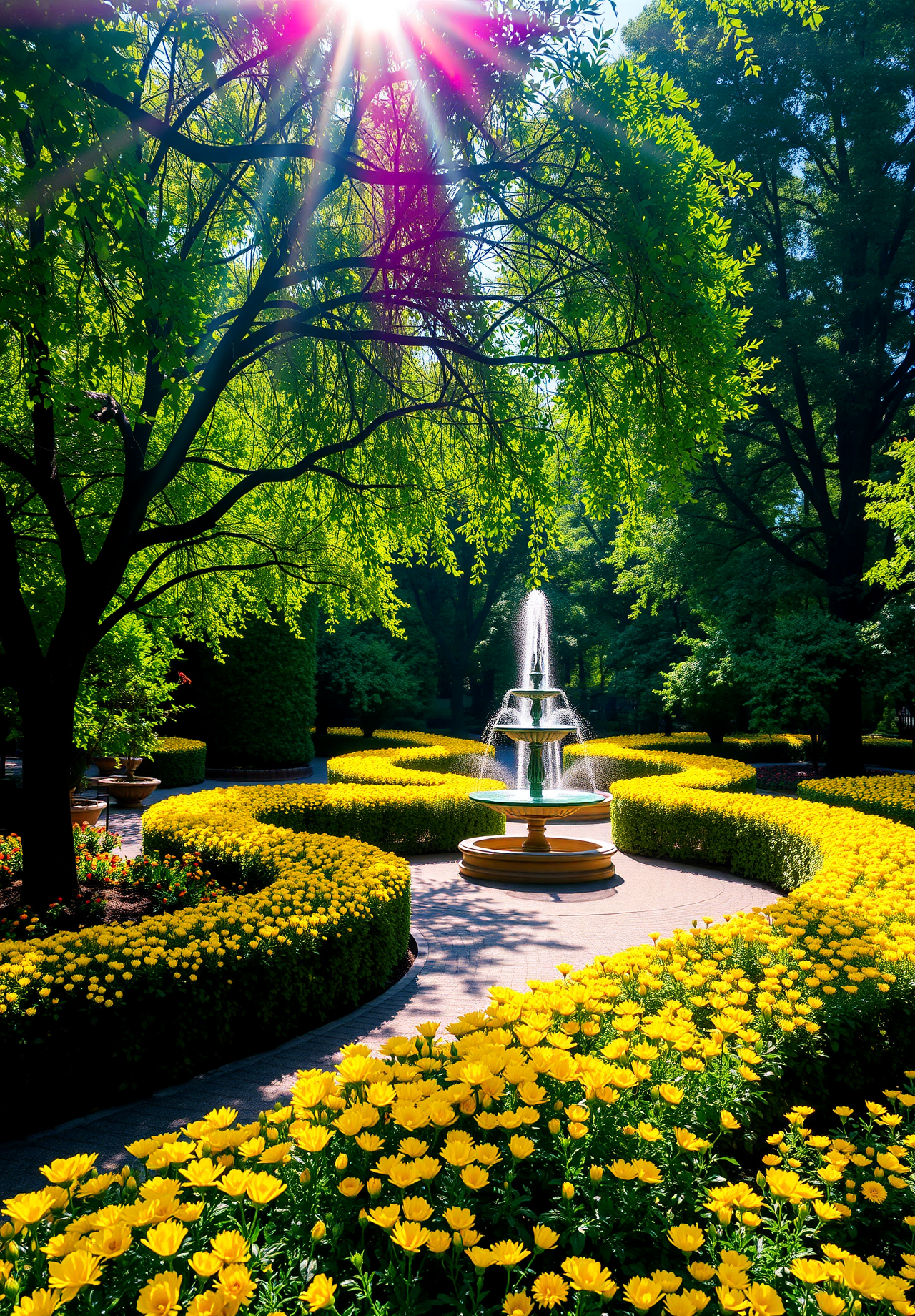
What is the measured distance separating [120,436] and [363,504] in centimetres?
276

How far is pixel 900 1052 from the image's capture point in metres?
3.68

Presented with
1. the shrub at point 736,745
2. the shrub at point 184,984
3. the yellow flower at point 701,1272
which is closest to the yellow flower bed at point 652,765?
the shrub at point 736,745

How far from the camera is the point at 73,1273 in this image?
1.43m

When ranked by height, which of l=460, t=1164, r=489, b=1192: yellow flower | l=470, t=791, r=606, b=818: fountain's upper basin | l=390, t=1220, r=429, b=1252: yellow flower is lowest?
l=470, t=791, r=606, b=818: fountain's upper basin

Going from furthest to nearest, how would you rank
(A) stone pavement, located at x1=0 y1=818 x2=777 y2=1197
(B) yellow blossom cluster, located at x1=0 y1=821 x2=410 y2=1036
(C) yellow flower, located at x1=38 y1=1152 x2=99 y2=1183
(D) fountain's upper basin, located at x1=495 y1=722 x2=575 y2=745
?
1. (D) fountain's upper basin, located at x1=495 y1=722 x2=575 y2=745
2. (B) yellow blossom cluster, located at x1=0 y1=821 x2=410 y2=1036
3. (A) stone pavement, located at x1=0 y1=818 x2=777 y2=1197
4. (C) yellow flower, located at x1=38 y1=1152 x2=99 y2=1183

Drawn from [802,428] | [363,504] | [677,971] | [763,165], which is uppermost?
[763,165]

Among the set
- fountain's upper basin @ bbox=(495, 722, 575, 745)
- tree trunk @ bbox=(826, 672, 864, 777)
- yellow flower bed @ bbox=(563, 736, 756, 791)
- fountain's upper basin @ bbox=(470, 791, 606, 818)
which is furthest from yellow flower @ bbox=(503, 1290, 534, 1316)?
tree trunk @ bbox=(826, 672, 864, 777)

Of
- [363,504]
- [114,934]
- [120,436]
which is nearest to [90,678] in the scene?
[120,436]

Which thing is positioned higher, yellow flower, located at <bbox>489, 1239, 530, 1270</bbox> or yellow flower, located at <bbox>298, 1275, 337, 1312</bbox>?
yellow flower, located at <bbox>489, 1239, 530, 1270</bbox>

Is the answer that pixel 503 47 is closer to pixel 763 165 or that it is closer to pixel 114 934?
pixel 114 934

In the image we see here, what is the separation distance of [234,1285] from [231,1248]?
88 mm

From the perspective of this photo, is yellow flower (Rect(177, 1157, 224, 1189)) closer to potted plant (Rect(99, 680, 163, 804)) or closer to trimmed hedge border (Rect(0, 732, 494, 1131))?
trimmed hedge border (Rect(0, 732, 494, 1131))

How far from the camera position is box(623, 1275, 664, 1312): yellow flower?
1.41 meters

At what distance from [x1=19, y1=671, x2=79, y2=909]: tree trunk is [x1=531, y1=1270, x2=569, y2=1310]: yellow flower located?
596cm
